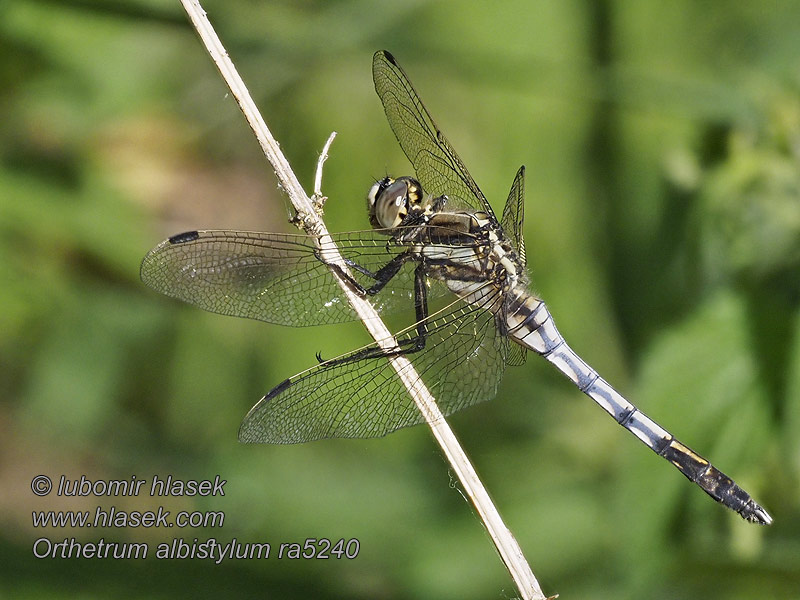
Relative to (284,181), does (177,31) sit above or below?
above

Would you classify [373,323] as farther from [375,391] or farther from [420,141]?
[420,141]

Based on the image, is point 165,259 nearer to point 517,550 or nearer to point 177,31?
point 517,550

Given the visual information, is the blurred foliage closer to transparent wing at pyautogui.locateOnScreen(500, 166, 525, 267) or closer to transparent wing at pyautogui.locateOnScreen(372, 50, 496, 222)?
transparent wing at pyautogui.locateOnScreen(372, 50, 496, 222)

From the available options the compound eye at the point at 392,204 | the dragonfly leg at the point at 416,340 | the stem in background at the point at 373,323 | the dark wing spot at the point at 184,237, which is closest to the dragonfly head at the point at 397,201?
the compound eye at the point at 392,204

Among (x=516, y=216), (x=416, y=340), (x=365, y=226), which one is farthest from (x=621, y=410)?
(x=365, y=226)

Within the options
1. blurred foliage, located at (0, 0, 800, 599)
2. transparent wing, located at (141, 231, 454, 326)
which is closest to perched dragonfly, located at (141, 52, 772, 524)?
transparent wing, located at (141, 231, 454, 326)

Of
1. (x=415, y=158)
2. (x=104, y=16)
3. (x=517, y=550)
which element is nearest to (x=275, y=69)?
(x=104, y=16)

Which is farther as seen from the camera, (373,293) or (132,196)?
(132,196)
